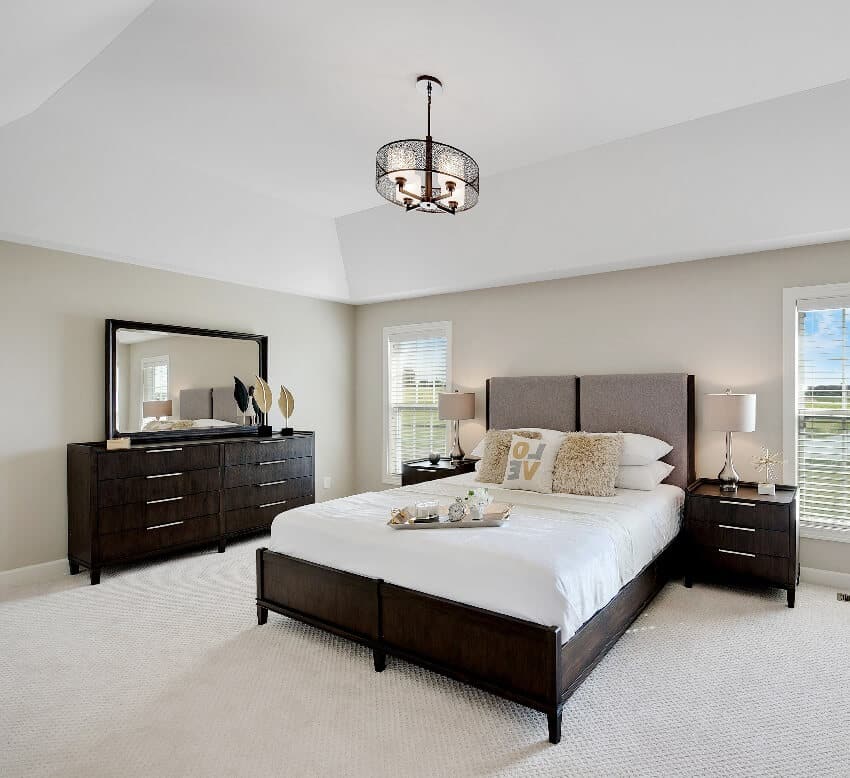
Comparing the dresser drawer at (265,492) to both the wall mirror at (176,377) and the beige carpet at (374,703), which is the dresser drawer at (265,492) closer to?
the wall mirror at (176,377)

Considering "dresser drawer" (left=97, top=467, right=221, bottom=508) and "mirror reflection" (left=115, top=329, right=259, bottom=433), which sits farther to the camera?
"mirror reflection" (left=115, top=329, right=259, bottom=433)

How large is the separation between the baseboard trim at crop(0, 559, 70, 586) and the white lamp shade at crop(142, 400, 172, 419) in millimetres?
1229

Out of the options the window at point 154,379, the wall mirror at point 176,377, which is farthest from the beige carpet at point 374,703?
the window at point 154,379

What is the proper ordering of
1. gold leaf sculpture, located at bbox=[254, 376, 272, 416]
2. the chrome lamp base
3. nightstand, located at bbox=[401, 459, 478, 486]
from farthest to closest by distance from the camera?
1. gold leaf sculpture, located at bbox=[254, 376, 272, 416]
2. nightstand, located at bbox=[401, 459, 478, 486]
3. the chrome lamp base

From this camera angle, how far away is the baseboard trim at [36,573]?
3779mm

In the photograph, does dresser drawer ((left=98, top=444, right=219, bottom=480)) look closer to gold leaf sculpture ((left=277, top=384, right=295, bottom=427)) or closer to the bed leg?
gold leaf sculpture ((left=277, top=384, right=295, bottom=427))

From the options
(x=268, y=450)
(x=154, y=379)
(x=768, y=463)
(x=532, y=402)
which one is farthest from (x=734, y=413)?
(x=154, y=379)

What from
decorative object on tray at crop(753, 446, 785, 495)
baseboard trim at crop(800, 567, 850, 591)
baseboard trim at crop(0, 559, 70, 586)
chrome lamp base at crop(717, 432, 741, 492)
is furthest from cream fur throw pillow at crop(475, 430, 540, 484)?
baseboard trim at crop(0, 559, 70, 586)

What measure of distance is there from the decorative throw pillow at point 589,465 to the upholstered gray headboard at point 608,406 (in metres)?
0.48

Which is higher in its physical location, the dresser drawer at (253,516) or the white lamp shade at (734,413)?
the white lamp shade at (734,413)

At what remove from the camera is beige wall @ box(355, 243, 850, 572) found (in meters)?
3.88

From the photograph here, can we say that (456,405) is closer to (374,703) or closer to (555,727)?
(374,703)

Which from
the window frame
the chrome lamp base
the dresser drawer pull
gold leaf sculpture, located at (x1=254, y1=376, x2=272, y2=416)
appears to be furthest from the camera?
gold leaf sculpture, located at (x1=254, y1=376, x2=272, y2=416)

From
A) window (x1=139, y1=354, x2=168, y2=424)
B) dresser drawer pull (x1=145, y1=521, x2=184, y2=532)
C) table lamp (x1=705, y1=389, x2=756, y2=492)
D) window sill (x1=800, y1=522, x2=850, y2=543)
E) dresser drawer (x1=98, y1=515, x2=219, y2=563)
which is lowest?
dresser drawer (x1=98, y1=515, x2=219, y2=563)
